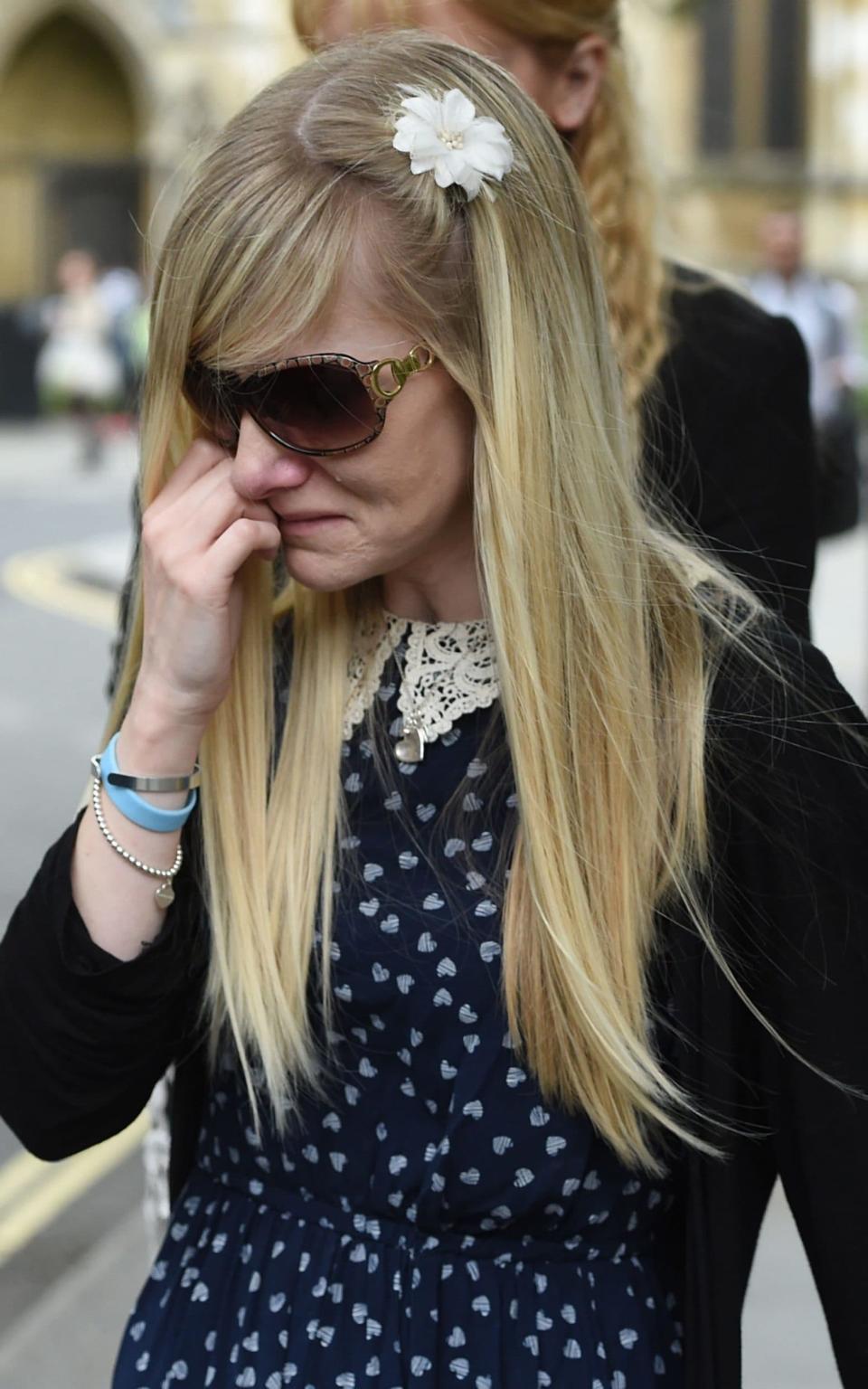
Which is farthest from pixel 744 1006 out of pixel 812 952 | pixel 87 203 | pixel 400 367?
pixel 87 203

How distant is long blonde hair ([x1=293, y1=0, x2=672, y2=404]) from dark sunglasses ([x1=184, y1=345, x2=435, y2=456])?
609mm

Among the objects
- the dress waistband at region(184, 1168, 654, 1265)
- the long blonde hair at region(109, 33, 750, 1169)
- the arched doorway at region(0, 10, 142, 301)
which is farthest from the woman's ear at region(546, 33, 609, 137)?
the arched doorway at region(0, 10, 142, 301)

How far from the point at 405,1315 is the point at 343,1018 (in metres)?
0.28

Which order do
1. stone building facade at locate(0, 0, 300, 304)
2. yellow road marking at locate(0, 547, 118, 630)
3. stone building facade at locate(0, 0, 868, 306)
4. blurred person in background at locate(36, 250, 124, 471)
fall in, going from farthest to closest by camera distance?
1. stone building facade at locate(0, 0, 868, 306)
2. stone building facade at locate(0, 0, 300, 304)
3. blurred person in background at locate(36, 250, 124, 471)
4. yellow road marking at locate(0, 547, 118, 630)

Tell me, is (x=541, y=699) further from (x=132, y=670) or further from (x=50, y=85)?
(x=50, y=85)

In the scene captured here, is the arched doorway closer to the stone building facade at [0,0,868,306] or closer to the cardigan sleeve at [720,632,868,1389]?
the stone building facade at [0,0,868,306]

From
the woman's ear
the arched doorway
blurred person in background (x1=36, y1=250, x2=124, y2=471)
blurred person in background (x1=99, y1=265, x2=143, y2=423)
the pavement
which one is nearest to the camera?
the woman's ear

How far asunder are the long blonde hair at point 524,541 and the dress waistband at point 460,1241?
0.10 m

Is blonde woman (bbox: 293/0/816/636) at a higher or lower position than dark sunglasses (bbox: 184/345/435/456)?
higher

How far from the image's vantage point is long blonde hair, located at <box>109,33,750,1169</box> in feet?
5.28

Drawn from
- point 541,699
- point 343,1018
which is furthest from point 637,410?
point 343,1018

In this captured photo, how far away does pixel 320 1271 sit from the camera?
5.84 ft

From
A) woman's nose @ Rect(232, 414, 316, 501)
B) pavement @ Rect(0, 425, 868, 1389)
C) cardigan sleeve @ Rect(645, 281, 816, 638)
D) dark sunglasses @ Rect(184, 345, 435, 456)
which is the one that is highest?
cardigan sleeve @ Rect(645, 281, 816, 638)

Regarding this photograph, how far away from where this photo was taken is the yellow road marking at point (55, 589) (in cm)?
1155
